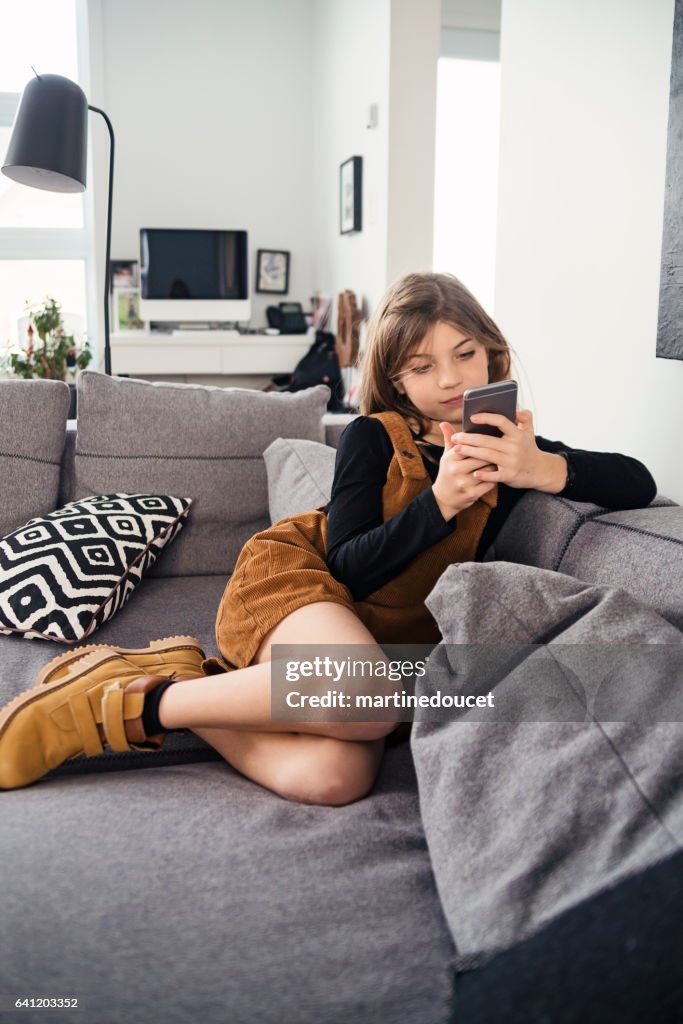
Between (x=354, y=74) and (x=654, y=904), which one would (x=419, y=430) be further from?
(x=354, y=74)

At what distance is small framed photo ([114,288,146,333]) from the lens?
Result: 5.09 m

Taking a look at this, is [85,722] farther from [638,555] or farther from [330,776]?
[638,555]

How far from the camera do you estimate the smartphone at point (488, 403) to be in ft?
3.88

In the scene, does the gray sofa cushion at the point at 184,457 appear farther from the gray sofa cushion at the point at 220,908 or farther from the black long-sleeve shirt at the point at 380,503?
the gray sofa cushion at the point at 220,908

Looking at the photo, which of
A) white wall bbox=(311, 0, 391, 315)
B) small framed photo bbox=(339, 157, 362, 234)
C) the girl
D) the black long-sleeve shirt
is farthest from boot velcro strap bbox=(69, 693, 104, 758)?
small framed photo bbox=(339, 157, 362, 234)

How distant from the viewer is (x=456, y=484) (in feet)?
3.92

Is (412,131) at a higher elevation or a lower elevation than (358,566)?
higher

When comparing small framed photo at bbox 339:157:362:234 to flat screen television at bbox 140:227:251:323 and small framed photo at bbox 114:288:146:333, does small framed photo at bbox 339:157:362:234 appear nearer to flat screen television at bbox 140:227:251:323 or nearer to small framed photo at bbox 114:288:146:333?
flat screen television at bbox 140:227:251:323

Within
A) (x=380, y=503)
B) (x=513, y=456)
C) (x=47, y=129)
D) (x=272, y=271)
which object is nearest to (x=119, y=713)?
(x=380, y=503)

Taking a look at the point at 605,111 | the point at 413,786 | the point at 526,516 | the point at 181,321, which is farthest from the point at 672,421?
the point at 181,321

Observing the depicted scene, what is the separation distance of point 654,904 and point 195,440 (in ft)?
5.32

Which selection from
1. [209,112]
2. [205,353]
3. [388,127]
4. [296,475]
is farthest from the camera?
[209,112]

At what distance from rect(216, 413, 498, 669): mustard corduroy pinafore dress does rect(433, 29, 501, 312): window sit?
11.6 feet

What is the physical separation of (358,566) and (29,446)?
1.04 meters
